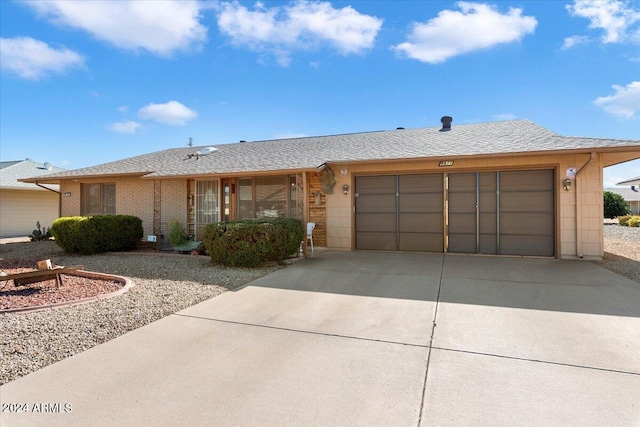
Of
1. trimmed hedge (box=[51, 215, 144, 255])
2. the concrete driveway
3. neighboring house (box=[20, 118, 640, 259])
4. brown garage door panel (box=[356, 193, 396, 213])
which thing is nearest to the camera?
the concrete driveway

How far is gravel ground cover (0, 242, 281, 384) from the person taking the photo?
3.04m

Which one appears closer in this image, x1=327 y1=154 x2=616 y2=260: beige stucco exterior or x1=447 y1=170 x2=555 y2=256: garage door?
x1=327 y1=154 x2=616 y2=260: beige stucco exterior

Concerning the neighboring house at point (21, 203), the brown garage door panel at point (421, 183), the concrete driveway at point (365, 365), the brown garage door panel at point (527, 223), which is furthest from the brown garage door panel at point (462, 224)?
the neighboring house at point (21, 203)

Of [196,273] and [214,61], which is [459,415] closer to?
[196,273]

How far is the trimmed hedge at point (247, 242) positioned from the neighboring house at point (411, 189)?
1723mm

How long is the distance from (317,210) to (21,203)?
53.2ft

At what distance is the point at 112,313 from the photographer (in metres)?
4.10

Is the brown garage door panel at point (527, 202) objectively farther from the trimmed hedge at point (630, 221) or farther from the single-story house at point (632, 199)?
the single-story house at point (632, 199)

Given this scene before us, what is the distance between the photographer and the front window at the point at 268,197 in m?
9.80

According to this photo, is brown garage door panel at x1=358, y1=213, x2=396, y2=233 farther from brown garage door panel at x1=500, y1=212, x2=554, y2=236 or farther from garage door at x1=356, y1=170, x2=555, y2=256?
brown garage door panel at x1=500, y1=212, x2=554, y2=236

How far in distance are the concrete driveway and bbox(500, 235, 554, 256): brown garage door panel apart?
3210 mm

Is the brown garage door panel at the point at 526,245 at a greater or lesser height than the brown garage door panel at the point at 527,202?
lesser

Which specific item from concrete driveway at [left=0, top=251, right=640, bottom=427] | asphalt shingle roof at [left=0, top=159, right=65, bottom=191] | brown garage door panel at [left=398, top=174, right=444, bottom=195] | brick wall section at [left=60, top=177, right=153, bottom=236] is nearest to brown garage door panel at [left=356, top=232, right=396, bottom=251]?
brown garage door panel at [left=398, top=174, right=444, bottom=195]

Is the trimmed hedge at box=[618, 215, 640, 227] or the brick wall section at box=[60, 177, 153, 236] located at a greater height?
the brick wall section at box=[60, 177, 153, 236]
